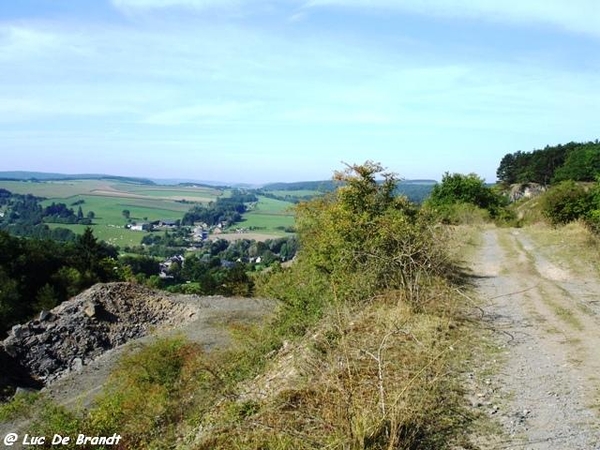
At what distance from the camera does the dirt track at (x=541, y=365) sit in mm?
5283

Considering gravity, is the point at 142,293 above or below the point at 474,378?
below

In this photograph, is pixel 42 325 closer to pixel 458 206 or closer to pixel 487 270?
pixel 487 270

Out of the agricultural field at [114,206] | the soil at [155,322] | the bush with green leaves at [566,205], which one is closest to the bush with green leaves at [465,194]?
the bush with green leaves at [566,205]

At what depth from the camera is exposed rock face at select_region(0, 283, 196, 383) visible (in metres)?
18.5

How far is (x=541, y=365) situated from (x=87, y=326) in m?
17.9

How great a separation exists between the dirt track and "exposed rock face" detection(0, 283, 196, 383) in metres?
14.2

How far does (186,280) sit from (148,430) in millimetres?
47569

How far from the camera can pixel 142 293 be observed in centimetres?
2366

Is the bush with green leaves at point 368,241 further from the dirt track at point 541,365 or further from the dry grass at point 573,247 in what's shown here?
the dry grass at point 573,247

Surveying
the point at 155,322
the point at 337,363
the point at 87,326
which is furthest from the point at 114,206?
the point at 337,363

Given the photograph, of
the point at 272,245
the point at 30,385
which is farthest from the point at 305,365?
the point at 272,245

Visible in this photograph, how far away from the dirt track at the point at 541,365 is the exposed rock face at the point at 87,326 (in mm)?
14160

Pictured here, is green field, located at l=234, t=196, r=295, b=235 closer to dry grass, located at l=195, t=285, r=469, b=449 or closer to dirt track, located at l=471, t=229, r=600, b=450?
dirt track, located at l=471, t=229, r=600, b=450

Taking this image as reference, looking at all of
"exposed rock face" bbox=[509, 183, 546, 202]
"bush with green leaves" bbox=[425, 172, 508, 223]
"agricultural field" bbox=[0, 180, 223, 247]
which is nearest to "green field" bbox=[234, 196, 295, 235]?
"agricultural field" bbox=[0, 180, 223, 247]
